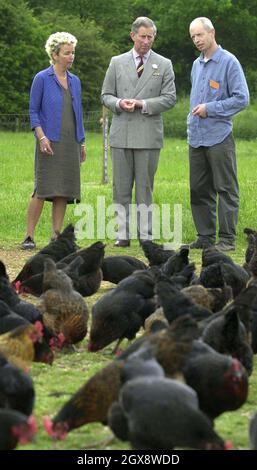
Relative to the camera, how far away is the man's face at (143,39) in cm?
1215

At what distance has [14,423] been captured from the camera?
16.4 ft

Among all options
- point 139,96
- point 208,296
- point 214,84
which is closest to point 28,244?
point 139,96

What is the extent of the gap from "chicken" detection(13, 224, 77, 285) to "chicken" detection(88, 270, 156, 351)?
1.80 meters

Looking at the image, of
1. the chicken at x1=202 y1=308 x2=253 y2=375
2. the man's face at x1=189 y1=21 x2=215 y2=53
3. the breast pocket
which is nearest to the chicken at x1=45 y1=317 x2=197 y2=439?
the chicken at x1=202 y1=308 x2=253 y2=375

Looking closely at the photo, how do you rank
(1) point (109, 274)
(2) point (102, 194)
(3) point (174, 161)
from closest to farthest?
(1) point (109, 274), (2) point (102, 194), (3) point (174, 161)

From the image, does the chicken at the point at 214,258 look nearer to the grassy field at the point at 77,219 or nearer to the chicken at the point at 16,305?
the grassy field at the point at 77,219

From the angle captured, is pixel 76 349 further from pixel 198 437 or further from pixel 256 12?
pixel 256 12

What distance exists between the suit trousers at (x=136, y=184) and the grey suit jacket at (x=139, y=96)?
14 centimetres

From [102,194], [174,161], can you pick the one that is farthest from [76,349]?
[174,161]

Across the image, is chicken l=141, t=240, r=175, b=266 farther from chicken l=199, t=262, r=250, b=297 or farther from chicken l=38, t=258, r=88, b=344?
chicken l=38, t=258, r=88, b=344

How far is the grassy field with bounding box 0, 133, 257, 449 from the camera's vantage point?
6.06m

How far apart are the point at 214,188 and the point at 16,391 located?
7.39 meters

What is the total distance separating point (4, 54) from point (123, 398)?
40.7 meters

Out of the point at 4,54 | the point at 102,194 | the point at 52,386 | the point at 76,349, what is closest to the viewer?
the point at 52,386
